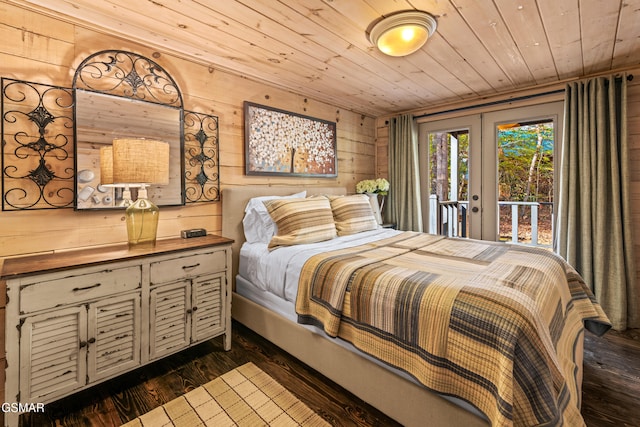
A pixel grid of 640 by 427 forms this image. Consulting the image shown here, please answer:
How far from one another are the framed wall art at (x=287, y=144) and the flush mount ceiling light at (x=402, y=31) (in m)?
1.27

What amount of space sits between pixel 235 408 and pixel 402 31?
8.08 ft

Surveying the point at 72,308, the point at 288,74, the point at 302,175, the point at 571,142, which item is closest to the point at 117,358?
the point at 72,308

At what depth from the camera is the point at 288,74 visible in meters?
2.76

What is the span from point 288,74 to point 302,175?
1046 millimetres

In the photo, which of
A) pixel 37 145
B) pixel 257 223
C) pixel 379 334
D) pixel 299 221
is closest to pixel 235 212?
pixel 257 223

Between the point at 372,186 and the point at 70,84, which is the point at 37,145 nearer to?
the point at 70,84

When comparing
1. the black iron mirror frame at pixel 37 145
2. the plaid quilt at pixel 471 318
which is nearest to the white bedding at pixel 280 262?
the plaid quilt at pixel 471 318

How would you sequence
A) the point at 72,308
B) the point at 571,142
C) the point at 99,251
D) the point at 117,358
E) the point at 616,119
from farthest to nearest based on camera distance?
the point at 571,142
the point at 616,119
the point at 99,251
the point at 117,358
the point at 72,308

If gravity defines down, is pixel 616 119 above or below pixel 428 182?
above

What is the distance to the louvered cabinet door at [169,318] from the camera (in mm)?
1831

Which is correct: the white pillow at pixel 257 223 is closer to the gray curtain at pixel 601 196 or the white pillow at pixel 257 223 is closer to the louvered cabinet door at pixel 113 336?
the louvered cabinet door at pixel 113 336

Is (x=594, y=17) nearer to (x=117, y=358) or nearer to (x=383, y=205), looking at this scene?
(x=383, y=205)

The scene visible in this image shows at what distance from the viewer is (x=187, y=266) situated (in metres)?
1.97

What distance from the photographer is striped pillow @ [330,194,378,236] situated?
2.76 metres
